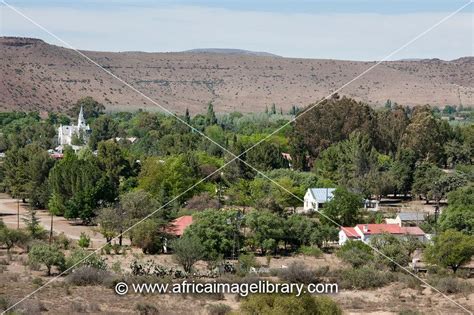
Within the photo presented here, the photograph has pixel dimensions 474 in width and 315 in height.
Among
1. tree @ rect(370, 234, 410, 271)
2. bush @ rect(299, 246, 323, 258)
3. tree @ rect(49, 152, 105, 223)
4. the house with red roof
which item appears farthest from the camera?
tree @ rect(49, 152, 105, 223)

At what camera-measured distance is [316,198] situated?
4197cm

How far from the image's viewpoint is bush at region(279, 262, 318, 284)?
2719cm

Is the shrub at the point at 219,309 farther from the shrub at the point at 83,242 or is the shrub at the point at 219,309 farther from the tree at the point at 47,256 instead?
the shrub at the point at 83,242

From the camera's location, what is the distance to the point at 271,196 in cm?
3944

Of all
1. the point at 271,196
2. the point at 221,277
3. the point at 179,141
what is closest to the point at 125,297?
the point at 221,277

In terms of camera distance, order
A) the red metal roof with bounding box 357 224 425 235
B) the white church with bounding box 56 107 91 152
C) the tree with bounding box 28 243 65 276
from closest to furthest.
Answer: the tree with bounding box 28 243 65 276 < the red metal roof with bounding box 357 224 425 235 < the white church with bounding box 56 107 91 152

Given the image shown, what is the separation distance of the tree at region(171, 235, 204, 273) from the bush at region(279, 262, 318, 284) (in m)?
2.73

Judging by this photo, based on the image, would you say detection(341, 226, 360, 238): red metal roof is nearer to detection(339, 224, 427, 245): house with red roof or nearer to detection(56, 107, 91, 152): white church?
detection(339, 224, 427, 245): house with red roof

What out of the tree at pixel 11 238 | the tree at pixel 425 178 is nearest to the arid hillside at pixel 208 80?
the tree at pixel 425 178

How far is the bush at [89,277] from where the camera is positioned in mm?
27109

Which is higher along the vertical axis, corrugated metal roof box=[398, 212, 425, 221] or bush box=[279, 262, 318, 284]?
corrugated metal roof box=[398, 212, 425, 221]

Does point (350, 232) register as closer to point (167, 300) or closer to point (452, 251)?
point (452, 251)

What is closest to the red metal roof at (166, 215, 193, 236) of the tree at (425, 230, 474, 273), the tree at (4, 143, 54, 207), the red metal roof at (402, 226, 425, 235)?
the red metal roof at (402, 226, 425, 235)

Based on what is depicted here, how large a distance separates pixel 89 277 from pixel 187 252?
3154mm
